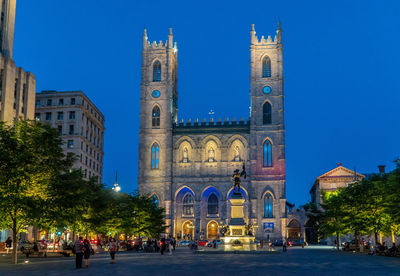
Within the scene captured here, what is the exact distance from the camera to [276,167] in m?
82.4

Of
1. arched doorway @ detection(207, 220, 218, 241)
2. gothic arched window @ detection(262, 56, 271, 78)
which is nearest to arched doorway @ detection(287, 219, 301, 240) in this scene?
arched doorway @ detection(207, 220, 218, 241)

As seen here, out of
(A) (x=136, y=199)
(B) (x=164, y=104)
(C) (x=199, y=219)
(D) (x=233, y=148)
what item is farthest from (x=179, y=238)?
(A) (x=136, y=199)

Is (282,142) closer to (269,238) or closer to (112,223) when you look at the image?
(269,238)

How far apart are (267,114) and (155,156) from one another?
21467mm

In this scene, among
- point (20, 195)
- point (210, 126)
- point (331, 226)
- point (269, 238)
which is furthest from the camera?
point (210, 126)

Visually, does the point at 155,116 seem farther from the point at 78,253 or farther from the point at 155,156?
the point at 78,253

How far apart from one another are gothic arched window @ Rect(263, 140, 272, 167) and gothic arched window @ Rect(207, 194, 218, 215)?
1084cm

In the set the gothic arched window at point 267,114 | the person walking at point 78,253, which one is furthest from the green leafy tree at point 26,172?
the gothic arched window at point 267,114

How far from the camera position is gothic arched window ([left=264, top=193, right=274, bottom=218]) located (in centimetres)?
8125

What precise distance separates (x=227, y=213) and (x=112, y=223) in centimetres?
3535

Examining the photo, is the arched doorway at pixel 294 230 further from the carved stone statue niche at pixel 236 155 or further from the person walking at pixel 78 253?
the person walking at pixel 78 253

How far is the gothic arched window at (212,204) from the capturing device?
3316 inches

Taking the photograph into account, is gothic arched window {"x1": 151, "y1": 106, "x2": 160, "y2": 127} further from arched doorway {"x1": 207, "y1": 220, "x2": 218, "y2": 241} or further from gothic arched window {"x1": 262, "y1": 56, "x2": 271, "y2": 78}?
gothic arched window {"x1": 262, "y1": 56, "x2": 271, "y2": 78}

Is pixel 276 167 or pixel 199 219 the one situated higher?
pixel 276 167
